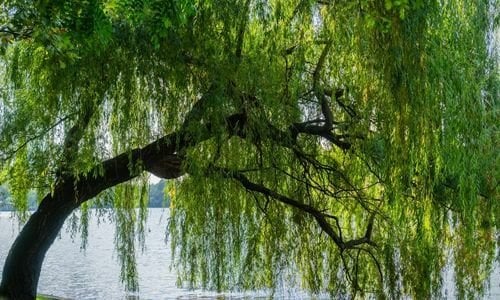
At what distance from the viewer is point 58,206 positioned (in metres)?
6.05

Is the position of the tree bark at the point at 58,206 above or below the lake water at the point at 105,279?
above

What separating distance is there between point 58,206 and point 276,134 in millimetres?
2329

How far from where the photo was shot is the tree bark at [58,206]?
540 centimetres

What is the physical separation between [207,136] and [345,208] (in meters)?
1.63

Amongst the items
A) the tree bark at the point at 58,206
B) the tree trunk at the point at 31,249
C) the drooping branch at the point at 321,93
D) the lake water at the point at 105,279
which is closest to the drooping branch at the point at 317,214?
the tree bark at the point at 58,206

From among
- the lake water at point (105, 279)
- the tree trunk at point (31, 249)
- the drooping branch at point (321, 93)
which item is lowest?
the lake water at point (105, 279)

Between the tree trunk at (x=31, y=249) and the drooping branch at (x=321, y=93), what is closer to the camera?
the drooping branch at (x=321, y=93)

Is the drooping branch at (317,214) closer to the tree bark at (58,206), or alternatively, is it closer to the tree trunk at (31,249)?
the tree bark at (58,206)

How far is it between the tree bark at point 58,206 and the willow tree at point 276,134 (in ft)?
0.06

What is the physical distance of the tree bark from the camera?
5.40 metres

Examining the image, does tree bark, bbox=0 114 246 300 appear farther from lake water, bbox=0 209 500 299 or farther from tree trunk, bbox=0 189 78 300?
lake water, bbox=0 209 500 299

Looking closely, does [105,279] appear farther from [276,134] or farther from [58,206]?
[276,134]

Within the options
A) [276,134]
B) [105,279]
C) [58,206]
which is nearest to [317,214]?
[276,134]

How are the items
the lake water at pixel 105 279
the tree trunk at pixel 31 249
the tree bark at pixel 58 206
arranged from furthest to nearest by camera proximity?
the lake water at pixel 105 279 < the tree trunk at pixel 31 249 < the tree bark at pixel 58 206
